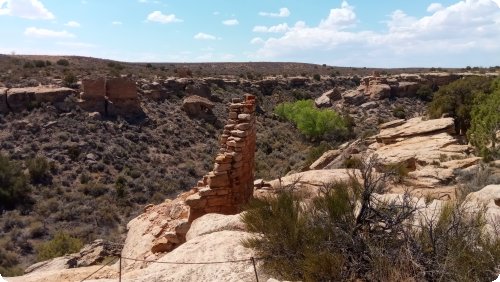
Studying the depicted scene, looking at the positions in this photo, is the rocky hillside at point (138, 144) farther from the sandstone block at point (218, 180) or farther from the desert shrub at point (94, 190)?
the sandstone block at point (218, 180)

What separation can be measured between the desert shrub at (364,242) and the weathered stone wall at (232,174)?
281 centimetres

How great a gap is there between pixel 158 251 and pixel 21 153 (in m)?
21.4

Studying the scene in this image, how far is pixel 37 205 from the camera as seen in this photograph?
22.7m

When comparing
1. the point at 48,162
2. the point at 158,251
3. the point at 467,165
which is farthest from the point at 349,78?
the point at 158,251

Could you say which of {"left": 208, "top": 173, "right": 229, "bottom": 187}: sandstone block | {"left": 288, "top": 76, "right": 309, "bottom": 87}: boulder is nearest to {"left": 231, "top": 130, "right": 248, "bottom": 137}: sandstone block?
{"left": 208, "top": 173, "right": 229, "bottom": 187}: sandstone block

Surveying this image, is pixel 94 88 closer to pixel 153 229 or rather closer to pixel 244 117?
pixel 153 229

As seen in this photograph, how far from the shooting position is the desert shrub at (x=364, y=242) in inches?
209

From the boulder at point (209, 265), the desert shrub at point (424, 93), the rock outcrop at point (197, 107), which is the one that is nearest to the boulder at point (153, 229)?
the boulder at point (209, 265)

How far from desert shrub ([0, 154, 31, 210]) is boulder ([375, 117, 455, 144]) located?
1675 centimetres

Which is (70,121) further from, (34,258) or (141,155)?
(34,258)

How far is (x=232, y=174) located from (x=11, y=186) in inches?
653

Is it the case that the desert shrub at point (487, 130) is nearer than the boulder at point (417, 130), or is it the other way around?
the desert shrub at point (487, 130)

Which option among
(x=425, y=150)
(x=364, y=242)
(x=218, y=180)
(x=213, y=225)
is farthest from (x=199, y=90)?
(x=364, y=242)

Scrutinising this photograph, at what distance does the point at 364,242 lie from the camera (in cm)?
597
